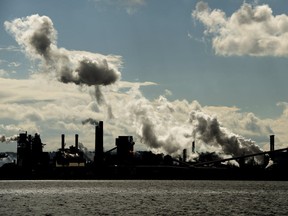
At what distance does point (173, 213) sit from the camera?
69.8 metres

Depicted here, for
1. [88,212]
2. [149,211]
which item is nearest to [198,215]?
[149,211]

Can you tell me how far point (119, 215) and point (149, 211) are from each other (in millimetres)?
7070

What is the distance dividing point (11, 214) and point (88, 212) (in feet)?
31.7

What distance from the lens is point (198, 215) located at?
221ft

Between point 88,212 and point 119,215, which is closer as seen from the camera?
point 119,215

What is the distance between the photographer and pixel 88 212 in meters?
72.1

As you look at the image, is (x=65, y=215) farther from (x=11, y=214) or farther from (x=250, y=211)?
(x=250, y=211)

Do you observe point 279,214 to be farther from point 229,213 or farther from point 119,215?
point 119,215

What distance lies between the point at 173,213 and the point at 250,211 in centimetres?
1087

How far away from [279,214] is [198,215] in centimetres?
983

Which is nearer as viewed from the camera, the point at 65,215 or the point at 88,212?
the point at 65,215

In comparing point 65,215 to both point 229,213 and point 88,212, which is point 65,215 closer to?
point 88,212

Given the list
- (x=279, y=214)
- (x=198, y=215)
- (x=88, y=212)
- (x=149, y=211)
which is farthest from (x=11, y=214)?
(x=279, y=214)

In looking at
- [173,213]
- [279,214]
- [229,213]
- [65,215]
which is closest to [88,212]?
[65,215]
